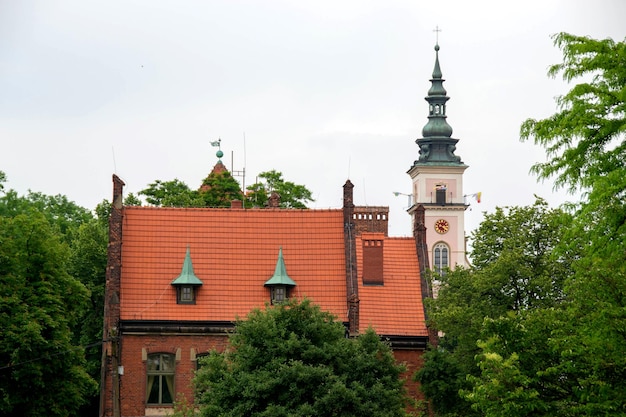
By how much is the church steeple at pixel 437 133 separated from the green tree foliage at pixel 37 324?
6575 centimetres

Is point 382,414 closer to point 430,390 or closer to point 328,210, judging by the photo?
point 430,390

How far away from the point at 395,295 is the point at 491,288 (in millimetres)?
7913

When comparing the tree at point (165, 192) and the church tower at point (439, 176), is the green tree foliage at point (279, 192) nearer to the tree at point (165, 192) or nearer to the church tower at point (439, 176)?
the tree at point (165, 192)

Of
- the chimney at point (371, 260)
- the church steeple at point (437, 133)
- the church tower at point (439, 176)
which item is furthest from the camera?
the church steeple at point (437, 133)

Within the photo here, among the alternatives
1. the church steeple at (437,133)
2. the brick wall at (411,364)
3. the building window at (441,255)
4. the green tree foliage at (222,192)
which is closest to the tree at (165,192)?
the green tree foliage at (222,192)

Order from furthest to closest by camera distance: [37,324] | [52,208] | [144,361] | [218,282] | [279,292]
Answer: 1. [52,208]
2. [218,282]
3. [279,292]
4. [144,361]
5. [37,324]

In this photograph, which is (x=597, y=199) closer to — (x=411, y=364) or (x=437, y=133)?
(x=411, y=364)

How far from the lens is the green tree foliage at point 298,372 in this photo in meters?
41.1

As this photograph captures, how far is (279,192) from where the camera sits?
77.0 metres

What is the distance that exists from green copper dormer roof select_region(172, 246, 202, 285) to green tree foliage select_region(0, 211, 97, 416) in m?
3.94

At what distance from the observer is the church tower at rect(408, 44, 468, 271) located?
367 feet

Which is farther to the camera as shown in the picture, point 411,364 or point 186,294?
point 186,294

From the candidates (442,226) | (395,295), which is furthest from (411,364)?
(442,226)

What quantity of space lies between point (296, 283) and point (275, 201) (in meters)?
9.00
